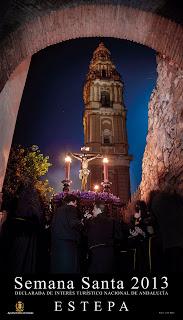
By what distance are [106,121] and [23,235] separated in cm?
3968

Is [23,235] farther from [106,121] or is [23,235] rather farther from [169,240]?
[106,121]

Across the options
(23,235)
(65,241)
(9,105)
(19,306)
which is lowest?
(19,306)

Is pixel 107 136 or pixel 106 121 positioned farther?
pixel 106 121

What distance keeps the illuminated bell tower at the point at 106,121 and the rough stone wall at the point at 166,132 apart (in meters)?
28.3

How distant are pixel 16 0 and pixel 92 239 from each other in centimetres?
454

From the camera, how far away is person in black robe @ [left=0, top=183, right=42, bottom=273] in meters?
5.54

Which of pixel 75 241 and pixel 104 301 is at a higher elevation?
pixel 75 241

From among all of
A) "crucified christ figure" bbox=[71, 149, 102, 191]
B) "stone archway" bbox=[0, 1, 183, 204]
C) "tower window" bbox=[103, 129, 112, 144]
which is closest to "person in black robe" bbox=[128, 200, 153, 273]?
"stone archway" bbox=[0, 1, 183, 204]

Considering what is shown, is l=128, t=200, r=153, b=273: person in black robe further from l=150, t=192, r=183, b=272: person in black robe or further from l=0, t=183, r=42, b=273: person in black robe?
l=0, t=183, r=42, b=273: person in black robe

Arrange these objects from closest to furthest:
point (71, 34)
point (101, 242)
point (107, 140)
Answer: point (71, 34) → point (101, 242) → point (107, 140)

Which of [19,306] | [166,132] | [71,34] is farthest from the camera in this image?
Result: [166,132]

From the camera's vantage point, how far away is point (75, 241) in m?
5.78

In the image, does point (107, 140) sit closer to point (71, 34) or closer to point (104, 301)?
point (71, 34)

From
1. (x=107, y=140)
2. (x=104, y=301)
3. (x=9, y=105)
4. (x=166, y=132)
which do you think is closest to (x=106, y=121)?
(x=107, y=140)
